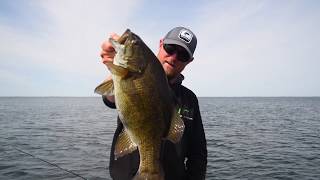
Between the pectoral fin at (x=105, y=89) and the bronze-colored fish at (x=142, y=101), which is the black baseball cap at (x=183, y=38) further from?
the pectoral fin at (x=105, y=89)

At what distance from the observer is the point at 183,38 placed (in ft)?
12.8

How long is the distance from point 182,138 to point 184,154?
0.24 meters

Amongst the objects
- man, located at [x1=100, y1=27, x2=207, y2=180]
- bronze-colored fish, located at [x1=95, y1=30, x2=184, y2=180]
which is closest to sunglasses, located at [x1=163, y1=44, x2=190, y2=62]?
man, located at [x1=100, y1=27, x2=207, y2=180]

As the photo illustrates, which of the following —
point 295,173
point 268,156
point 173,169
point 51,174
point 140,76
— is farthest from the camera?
point 268,156

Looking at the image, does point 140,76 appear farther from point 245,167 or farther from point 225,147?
point 225,147

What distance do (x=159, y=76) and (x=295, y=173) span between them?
54.1 feet

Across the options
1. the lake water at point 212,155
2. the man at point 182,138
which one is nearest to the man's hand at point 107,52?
the man at point 182,138

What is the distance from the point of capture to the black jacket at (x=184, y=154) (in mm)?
3998

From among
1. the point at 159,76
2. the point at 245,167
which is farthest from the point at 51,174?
the point at 159,76

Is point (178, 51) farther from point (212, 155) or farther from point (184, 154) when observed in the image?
point (212, 155)

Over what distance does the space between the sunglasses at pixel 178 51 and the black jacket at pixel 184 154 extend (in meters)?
0.58

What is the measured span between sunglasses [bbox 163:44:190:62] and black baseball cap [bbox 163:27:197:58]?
0.05m

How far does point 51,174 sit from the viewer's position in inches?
607

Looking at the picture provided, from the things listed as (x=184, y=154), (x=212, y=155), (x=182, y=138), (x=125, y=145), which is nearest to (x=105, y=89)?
(x=125, y=145)
